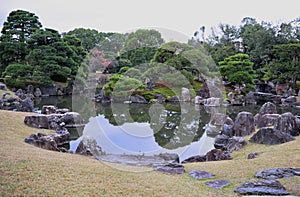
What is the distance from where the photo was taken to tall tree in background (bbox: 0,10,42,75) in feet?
96.5

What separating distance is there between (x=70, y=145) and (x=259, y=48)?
30.1 metres

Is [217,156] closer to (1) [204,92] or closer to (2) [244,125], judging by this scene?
(2) [244,125]

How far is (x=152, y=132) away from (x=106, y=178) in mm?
9239

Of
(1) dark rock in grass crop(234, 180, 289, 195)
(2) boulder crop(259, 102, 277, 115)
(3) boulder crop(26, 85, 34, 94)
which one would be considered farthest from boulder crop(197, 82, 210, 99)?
(1) dark rock in grass crop(234, 180, 289, 195)

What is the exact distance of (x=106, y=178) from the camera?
19.3ft

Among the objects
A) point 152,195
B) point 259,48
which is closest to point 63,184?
point 152,195

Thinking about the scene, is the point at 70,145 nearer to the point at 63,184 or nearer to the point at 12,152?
the point at 12,152

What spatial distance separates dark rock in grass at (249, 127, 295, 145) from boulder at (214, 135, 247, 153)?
58 centimetres

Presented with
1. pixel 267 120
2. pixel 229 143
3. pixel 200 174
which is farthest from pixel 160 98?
pixel 200 174

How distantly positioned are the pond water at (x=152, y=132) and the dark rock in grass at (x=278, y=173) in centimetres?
416

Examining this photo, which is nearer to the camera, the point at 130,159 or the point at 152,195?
the point at 152,195

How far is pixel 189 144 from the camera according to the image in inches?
496

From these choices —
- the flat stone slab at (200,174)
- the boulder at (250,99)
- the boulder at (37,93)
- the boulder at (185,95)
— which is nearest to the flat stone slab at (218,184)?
the flat stone slab at (200,174)

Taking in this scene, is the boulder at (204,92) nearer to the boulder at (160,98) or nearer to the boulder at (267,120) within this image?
the boulder at (160,98)
